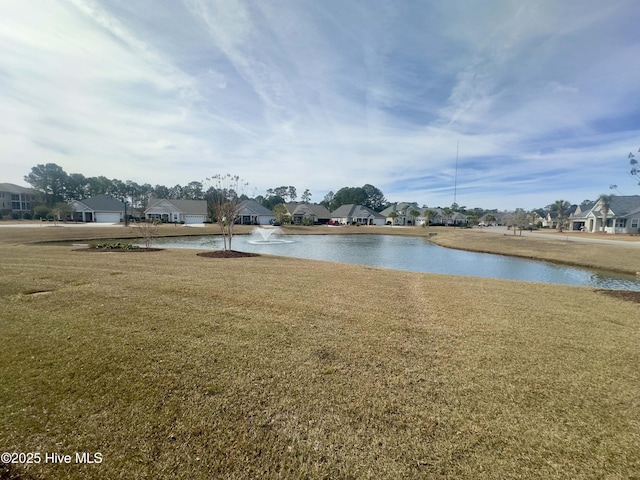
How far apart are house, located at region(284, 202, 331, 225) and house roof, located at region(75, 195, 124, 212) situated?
116ft

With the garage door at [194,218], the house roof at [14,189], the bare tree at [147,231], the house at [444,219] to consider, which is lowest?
the bare tree at [147,231]

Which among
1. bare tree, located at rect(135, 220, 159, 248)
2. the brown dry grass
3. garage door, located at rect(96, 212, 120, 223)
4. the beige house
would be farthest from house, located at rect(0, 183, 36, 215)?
the beige house

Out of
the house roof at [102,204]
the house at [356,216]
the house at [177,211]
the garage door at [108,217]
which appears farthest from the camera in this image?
the house at [356,216]

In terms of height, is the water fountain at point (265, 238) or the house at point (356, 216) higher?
the house at point (356, 216)

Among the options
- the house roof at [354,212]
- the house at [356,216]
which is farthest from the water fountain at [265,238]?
the house roof at [354,212]

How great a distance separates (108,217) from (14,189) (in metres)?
30.6

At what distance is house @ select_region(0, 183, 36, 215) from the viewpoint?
64.9 metres

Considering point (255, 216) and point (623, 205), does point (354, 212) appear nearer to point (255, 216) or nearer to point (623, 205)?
point (255, 216)

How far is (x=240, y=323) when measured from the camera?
5477 millimetres

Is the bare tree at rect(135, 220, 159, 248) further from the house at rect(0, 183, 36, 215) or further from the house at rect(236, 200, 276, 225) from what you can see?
the house at rect(0, 183, 36, 215)

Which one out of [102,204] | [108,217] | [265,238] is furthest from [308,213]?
[102,204]

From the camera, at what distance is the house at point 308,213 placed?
7112cm

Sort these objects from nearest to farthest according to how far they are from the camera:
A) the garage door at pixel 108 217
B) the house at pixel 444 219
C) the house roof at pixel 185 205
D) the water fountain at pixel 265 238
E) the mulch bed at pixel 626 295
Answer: the mulch bed at pixel 626 295
the water fountain at pixel 265 238
the garage door at pixel 108 217
the house roof at pixel 185 205
the house at pixel 444 219

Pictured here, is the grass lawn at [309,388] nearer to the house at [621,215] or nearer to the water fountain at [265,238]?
the water fountain at [265,238]
